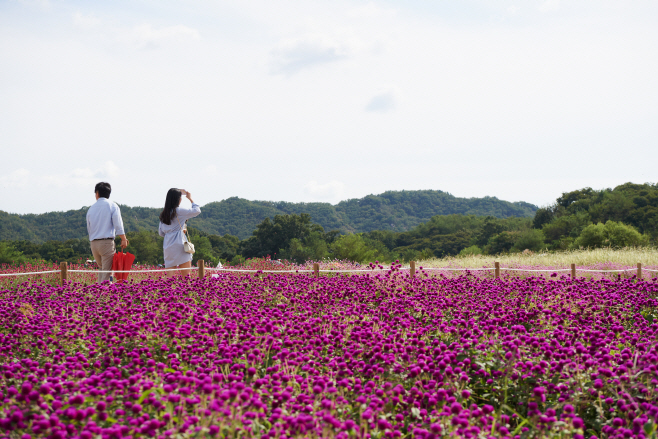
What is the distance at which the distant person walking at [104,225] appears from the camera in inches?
314

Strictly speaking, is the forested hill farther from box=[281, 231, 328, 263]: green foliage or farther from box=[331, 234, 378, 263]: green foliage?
box=[331, 234, 378, 263]: green foliage

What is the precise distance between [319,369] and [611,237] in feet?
91.6

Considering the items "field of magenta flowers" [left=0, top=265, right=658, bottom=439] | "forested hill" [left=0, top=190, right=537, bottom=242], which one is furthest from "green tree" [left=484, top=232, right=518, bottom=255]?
"forested hill" [left=0, top=190, right=537, bottom=242]

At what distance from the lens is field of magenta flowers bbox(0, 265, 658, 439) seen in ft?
8.71

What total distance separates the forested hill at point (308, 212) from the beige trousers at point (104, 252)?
56.5m

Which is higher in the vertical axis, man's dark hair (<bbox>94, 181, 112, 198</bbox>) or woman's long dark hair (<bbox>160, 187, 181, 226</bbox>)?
man's dark hair (<bbox>94, 181, 112, 198</bbox>)

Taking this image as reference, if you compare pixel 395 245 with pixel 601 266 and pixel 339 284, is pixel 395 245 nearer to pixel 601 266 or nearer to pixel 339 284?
pixel 601 266

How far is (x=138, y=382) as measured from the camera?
3037 millimetres

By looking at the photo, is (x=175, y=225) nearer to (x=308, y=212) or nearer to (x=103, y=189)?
(x=103, y=189)

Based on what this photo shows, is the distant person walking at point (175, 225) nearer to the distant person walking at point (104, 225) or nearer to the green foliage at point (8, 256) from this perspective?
the distant person walking at point (104, 225)

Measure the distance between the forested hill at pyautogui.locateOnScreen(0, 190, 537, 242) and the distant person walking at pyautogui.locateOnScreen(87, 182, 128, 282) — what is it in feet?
186

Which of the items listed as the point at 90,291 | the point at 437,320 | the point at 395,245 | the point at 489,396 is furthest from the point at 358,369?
the point at 395,245

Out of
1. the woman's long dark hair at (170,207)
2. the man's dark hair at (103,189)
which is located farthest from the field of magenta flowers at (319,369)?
the man's dark hair at (103,189)

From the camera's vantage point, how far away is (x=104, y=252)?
8.10 meters
